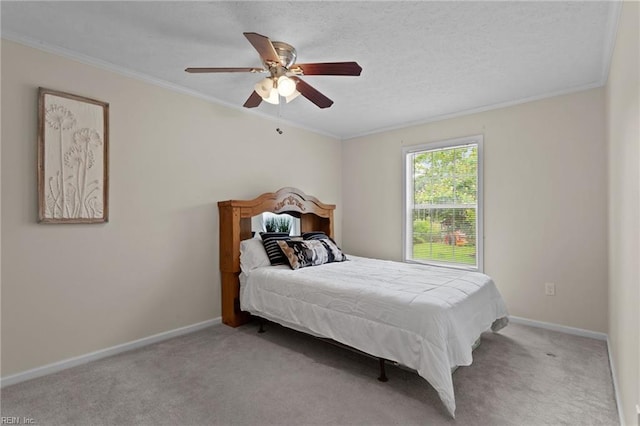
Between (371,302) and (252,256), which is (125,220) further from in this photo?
(371,302)

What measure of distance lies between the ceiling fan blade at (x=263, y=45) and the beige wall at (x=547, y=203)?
2.74 meters

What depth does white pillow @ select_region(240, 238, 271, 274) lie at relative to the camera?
338cm

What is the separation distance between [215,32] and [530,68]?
102 inches

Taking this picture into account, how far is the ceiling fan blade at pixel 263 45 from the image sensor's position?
1.85m

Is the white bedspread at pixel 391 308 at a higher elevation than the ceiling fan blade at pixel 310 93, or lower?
lower

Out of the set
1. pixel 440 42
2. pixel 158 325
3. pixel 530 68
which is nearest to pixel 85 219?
pixel 158 325

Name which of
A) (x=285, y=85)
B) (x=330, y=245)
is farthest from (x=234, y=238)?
(x=285, y=85)

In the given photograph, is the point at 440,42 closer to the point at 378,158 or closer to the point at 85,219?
the point at 378,158

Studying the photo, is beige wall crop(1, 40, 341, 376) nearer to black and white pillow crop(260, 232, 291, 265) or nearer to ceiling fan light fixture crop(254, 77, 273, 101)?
black and white pillow crop(260, 232, 291, 265)

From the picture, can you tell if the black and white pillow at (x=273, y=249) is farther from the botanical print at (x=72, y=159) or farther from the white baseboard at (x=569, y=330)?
the white baseboard at (x=569, y=330)

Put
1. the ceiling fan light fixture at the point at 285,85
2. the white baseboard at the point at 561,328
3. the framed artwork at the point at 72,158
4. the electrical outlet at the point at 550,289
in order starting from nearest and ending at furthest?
the ceiling fan light fixture at the point at 285,85
the framed artwork at the point at 72,158
the white baseboard at the point at 561,328
the electrical outlet at the point at 550,289

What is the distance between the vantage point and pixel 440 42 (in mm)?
2357

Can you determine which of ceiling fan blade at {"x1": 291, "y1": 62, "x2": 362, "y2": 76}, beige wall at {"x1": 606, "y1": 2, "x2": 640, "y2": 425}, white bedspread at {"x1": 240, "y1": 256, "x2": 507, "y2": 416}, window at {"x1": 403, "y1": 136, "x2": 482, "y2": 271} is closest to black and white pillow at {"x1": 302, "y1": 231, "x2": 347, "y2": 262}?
white bedspread at {"x1": 240, "y1": 256, "x2": 507, "y2": 416}

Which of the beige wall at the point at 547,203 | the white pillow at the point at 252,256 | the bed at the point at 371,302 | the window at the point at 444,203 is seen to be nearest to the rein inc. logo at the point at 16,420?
the bed at the point at 371,302
